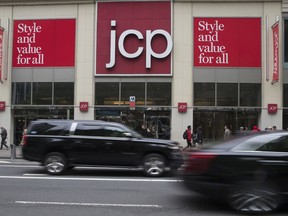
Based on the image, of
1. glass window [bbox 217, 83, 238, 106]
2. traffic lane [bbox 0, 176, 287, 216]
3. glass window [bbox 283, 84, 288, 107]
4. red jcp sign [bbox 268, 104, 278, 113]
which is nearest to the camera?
traffic lane [bbox 0, 176, 287, 216]

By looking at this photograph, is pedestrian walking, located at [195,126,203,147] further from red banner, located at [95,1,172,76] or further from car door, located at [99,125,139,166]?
car door, located at [99,125,139,166]

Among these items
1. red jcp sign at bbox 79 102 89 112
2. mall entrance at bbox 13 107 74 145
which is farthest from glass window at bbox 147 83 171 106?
mall entrance at bbox 13 107 74 145

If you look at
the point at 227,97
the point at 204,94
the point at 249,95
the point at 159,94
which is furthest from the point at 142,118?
the point at 249,95

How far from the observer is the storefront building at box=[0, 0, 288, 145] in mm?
24719

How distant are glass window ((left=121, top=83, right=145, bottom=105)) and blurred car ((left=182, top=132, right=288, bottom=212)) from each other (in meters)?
18.0

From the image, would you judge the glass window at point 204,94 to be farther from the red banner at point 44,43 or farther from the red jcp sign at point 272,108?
the red banner at point 44,43

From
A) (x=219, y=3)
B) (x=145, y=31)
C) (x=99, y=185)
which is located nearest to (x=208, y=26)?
(x=219, y=3)

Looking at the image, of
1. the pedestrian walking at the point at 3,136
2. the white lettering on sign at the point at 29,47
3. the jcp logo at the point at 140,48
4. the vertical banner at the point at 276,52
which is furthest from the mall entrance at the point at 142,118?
the vertical banner at the point at 276,52

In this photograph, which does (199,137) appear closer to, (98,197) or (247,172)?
(98,197)

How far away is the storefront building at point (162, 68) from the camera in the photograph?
24719 mm

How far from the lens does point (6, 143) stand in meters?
25.4

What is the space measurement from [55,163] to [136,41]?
14402 mm

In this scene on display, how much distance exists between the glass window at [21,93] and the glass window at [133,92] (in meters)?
6.18

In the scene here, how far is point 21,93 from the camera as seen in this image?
25938 mm
